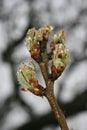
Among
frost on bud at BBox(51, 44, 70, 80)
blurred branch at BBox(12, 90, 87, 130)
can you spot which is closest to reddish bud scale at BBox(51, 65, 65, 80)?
frost on bud at BBox(51, 44, 70, 80)

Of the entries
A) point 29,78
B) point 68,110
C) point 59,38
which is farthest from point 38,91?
point 68,110

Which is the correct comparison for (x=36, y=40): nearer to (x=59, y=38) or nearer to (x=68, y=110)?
(x=59, y=38)

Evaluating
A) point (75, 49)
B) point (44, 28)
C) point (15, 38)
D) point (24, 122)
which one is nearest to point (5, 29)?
point (15, 38)

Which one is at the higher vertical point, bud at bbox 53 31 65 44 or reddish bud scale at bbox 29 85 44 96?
bud at bbox 53 31 65 44

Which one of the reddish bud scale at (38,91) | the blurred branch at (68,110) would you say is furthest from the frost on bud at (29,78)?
the blurred branch at (68,110)

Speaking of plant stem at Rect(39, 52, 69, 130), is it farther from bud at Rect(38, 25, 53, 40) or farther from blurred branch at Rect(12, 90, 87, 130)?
blurred branch at Rect(12, 90, 87, 130)
